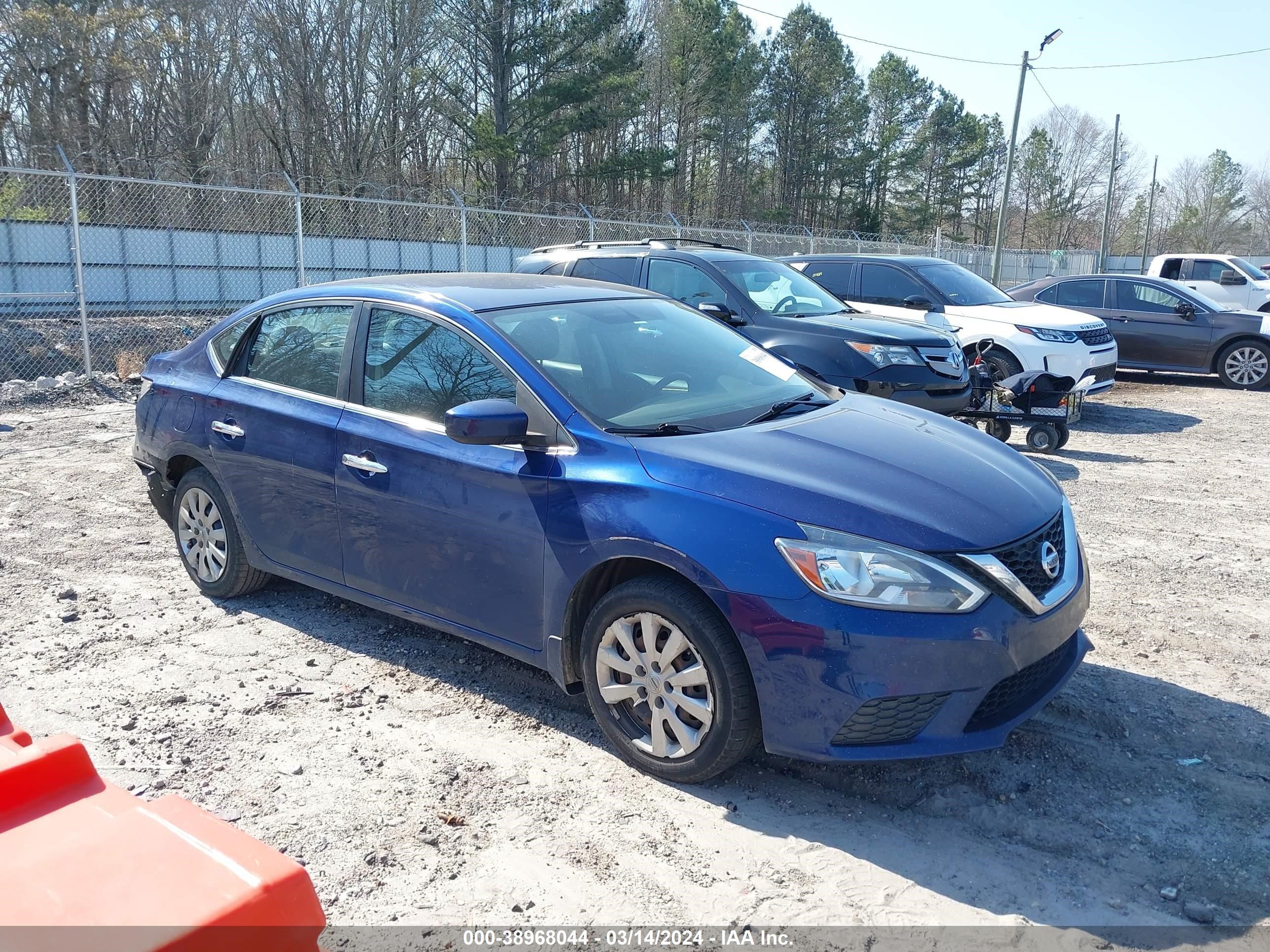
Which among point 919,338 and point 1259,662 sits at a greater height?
point 919,338

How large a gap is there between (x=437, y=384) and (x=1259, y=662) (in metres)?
3.81

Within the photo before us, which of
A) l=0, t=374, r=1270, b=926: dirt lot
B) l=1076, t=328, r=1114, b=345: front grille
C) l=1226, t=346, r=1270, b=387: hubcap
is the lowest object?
l=0, t=374, r=1270, b=926: dirt lot

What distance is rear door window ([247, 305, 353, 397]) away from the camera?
14.6 feet

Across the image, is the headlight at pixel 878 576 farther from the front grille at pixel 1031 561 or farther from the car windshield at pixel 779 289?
the car windshield at pixel 779 289

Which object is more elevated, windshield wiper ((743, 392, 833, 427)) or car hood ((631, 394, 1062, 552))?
windshield wiper ((743, 392, 833, 427))

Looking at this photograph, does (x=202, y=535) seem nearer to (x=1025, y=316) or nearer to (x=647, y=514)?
(x=647, y=514)

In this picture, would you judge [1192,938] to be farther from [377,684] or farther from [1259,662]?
[377,684]

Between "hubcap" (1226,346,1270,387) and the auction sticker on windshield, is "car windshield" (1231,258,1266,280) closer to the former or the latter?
"hubcap" (1226,346,1270,387)

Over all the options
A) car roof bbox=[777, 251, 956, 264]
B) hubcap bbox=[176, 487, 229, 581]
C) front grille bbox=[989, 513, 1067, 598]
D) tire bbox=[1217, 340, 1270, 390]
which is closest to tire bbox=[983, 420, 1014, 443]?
car roof bbox=[777, 251, 956, 264]

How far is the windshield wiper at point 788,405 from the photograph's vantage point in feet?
12.9

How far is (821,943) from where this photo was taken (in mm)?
2625

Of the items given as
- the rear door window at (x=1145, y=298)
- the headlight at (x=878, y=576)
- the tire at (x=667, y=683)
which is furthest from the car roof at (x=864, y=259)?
the headlight at (x=878, y=576)

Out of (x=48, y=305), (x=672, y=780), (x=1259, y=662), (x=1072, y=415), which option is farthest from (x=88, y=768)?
(x=48, y=305)

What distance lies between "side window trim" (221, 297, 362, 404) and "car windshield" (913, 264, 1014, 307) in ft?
26.9
